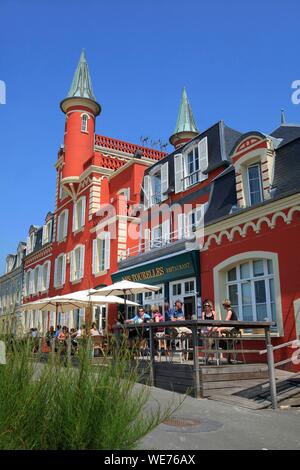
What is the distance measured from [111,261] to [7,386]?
58.8 ft

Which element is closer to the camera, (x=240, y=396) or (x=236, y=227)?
(x=240, y=396)

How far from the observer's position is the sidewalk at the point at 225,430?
4.60m

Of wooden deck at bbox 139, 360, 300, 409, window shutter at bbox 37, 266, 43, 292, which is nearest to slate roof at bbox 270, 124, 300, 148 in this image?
wooden deck at bbox 139, 360, 300, 409

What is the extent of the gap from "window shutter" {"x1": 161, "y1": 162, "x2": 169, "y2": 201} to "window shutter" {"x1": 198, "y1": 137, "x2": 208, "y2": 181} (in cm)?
255

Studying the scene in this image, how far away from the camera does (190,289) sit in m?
15.1

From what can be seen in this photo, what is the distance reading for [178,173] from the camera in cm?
1909

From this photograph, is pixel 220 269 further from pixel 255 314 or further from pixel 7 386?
pixel 7 386

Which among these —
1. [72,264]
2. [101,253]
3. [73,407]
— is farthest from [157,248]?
[73,407]

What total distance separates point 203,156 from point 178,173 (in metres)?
1.78

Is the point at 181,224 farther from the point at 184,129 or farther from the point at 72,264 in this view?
the point at 184,129

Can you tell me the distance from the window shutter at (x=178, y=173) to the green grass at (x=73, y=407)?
51.1ft

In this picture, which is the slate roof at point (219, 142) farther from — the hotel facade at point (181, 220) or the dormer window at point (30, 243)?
the dormer window at point (30, 243)

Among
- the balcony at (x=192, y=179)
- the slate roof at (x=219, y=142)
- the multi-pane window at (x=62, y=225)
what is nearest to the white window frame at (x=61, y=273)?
the multi-pane window at (x=62, y=225)
